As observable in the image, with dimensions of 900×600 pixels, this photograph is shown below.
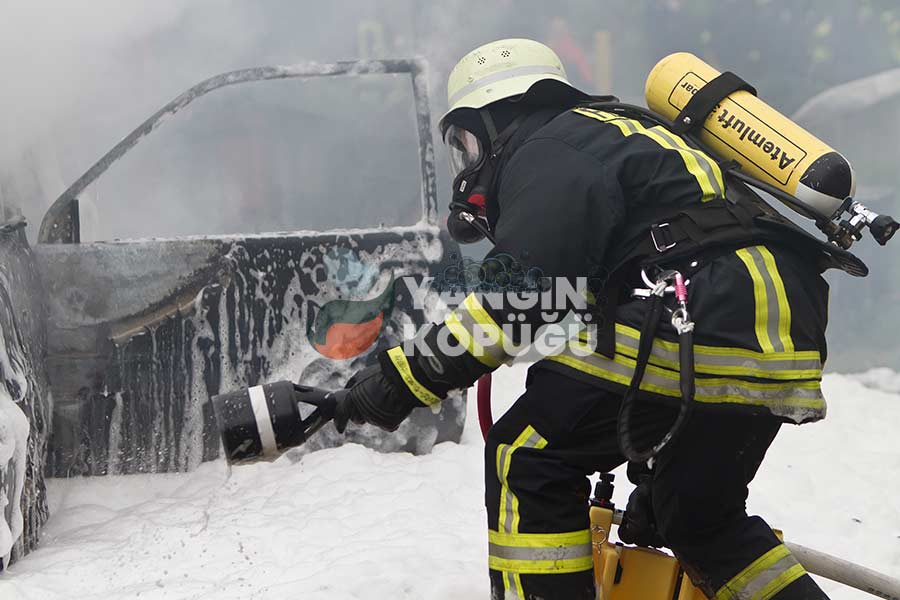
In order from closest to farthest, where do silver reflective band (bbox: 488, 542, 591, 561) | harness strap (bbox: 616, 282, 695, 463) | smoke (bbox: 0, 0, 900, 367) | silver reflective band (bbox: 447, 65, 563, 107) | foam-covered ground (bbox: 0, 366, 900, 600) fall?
harness strap (bbox: 616, 282, 695, 463) → silver reflective band (bbox: 488, 542, 591, 561) → silver reflective band (bbox: 447, 65, 563, 107) → foam-covered ground (bbox: 0, 366, 900, 600) → smoke (bbox: 0, 0, 900, 367)

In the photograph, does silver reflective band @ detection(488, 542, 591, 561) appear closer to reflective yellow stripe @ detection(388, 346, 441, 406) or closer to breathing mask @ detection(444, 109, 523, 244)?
reflective yellow stripe @ detection(388, 346, 441, 406)

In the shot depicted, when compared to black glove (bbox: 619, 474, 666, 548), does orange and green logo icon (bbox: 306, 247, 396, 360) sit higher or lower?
higher

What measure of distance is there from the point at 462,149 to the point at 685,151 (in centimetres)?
62

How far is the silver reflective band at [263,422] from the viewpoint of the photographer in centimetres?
195

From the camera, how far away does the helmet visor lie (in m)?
2.25

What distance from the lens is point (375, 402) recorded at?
196 cm

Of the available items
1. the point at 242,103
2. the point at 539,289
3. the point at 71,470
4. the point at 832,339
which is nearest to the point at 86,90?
the point at 242,103

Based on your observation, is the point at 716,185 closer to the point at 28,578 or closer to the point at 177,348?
the point at 28,578

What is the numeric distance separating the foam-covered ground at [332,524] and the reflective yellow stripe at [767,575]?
88 centimetres

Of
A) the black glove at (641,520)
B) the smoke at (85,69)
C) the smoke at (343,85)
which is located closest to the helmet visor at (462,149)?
the black glove at (641,520)

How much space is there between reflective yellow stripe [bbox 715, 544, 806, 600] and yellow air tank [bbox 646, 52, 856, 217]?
0.75 m

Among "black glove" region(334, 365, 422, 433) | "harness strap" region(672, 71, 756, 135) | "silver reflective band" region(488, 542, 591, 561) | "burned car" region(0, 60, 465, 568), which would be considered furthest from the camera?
"burned car" region(0, 60, 465, 568)

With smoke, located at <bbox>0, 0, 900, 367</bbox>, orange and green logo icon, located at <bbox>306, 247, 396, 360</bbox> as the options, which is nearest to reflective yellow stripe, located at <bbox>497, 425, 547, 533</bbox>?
orange and green logo icon, located at <bbox>306, 247, 396, 360</bbox>

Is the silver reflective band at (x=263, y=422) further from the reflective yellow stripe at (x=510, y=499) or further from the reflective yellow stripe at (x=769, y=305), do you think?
the reflective yellow stripe at (x=769, y=305)
